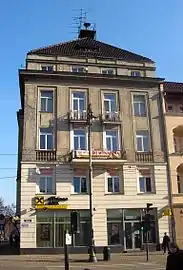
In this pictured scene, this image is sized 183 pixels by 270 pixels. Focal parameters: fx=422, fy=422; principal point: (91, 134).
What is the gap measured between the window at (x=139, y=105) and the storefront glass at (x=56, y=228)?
10.6 metres

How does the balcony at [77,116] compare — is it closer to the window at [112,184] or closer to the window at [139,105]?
the window at [139,105]

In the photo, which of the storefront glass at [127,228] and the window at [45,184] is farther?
the storefront glass at [127,228]

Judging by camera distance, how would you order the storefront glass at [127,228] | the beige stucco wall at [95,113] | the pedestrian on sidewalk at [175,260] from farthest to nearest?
1. the beige stucco wall at [95,113]
2. the storefront glass at [127,228]
3. the pedestrian on sidewalk at [175,260]

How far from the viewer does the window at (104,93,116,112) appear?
39062 millimetres

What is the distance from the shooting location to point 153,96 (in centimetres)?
4016

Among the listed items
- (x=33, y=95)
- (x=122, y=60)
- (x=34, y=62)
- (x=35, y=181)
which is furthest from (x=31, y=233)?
(x=122, y=60)

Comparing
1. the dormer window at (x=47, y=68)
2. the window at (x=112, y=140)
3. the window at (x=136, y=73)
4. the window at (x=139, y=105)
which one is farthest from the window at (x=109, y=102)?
the dormer window at (x=47, y=68)

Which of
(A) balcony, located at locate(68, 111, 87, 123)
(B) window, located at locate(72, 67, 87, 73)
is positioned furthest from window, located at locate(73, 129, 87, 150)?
(B) window, located at locate(72, 67, 87, 73)

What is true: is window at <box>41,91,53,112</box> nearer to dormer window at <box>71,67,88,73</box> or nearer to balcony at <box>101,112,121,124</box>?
dormer window at <box>71,67,88,73</box>

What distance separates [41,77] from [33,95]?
1.85 m

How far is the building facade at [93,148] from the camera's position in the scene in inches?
1383

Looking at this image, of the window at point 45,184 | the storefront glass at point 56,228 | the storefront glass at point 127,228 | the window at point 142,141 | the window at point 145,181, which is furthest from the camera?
the window at point 142,141

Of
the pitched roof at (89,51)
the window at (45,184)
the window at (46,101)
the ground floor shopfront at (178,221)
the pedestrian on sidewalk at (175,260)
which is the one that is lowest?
the pedestrian on sidewalk at (175,260)

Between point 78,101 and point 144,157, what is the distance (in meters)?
7.90
